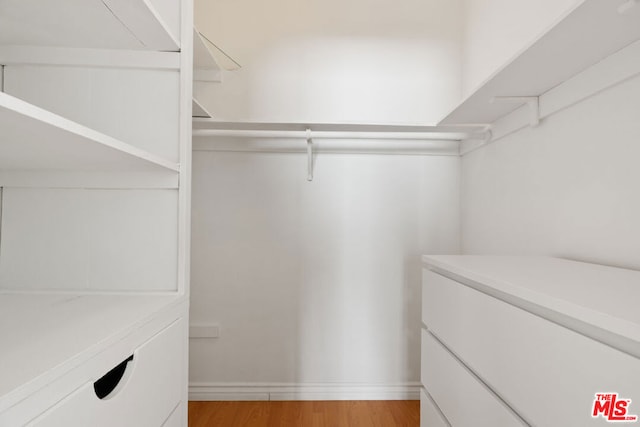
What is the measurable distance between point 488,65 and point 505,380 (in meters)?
1.47

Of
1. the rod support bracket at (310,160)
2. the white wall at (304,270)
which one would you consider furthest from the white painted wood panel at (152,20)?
the white wall at (304,270)

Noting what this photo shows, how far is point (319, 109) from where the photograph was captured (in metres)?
1.99

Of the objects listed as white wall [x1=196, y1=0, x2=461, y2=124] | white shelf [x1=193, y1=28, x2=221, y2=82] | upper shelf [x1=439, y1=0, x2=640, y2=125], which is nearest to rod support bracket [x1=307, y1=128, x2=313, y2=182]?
white wall [x1=196, y1=0, x2=461, y2=124]

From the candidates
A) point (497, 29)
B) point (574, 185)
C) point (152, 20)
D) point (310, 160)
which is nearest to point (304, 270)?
point (310, 160)

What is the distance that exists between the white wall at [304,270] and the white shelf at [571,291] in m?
0.85

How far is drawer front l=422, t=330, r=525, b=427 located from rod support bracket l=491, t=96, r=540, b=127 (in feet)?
2.87

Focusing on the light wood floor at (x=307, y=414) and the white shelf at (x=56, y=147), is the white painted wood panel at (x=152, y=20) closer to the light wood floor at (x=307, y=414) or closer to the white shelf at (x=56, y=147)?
the white shelf at (x=56, y=147)

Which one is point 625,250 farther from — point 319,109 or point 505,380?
point 319,109

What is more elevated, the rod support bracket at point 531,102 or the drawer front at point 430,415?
the rod support bracket at point 531,102

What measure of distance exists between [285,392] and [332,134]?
1.40 metres

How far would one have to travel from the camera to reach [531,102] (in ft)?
4.32

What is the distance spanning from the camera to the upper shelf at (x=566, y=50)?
778 mm

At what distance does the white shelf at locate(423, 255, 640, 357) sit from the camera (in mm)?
526

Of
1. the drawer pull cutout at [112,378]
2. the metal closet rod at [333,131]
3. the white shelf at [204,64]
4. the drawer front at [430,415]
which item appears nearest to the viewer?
the drawer pull cutout at [112,378]
